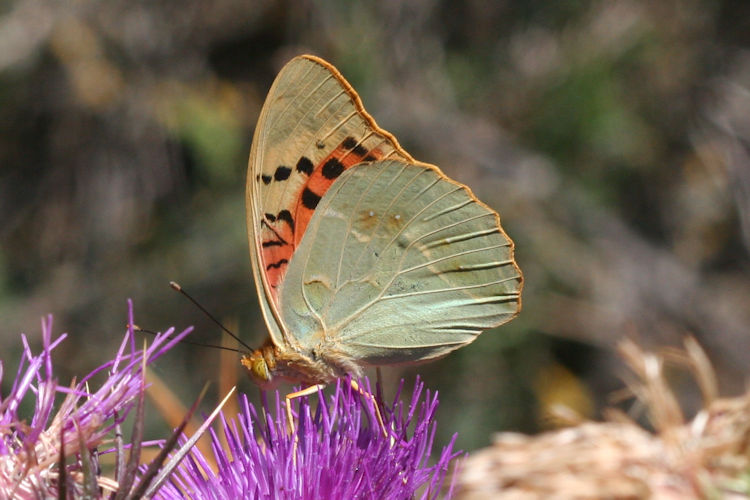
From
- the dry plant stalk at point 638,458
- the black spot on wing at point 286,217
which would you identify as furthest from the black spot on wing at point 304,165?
the dry plant stalk at point 638,458

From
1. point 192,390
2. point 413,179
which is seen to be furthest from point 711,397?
→ point 192,390

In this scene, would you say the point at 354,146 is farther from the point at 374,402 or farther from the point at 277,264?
the point at 374,402

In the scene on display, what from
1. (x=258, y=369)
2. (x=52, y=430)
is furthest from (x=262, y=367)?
(x=52, y=430)

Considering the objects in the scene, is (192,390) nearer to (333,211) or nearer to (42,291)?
(42,291)

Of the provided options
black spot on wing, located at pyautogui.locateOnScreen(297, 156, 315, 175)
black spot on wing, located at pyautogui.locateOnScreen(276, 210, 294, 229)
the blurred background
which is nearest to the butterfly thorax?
black spot on wing, located at pyautogui.locateOnScreen(276, 210, 294, 229)

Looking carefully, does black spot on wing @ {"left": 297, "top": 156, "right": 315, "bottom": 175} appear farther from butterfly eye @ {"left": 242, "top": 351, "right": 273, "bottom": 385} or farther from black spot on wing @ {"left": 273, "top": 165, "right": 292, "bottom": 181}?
butterfly eye @ {"left": 242, "top": 351, "right": 273, "bottom": 385}

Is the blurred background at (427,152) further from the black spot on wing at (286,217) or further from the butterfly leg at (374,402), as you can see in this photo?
the butterfly leg at (374,402)
